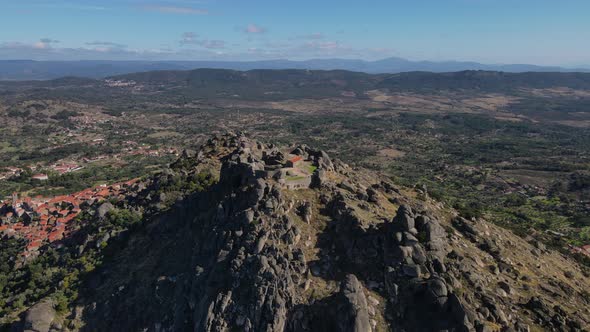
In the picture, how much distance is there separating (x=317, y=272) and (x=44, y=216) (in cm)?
6360

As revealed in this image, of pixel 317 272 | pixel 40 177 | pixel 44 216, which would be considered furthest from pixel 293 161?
pixel 40 177

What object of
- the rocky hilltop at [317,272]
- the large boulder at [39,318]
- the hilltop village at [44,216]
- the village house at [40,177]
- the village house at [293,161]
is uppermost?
the village house at [293,161]

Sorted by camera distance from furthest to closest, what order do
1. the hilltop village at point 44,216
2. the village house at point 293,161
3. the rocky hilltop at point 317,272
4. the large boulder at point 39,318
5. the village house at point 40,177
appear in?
the village house at point 40,177 → the hilltop village at point 44,216 → the village house at point 293,161 → the large boulder at point 39,318 → the rocky hilltop at point 317,272

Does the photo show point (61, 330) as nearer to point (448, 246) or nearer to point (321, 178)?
point (321, 178)

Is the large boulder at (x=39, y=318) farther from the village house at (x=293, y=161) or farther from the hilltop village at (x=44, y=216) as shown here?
the village house at (x=293, y=161)

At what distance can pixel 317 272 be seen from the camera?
39.7 meters

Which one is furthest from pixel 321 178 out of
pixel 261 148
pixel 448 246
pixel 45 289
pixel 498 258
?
pixel 45 289

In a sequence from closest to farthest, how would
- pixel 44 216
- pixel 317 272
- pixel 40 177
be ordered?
pixel 317 272 < pixel 44 216 < pixel 40 177

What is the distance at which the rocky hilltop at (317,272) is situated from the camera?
3525cm

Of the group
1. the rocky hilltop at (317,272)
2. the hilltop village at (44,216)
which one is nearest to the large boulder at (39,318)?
the rocky hilltop at (317,272)

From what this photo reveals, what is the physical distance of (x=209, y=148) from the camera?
283ft

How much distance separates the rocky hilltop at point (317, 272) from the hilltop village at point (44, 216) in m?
20.3

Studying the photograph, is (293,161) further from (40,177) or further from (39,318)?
(40,177)

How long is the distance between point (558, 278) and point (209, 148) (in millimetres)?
63712
